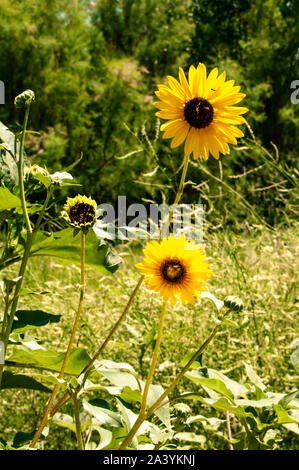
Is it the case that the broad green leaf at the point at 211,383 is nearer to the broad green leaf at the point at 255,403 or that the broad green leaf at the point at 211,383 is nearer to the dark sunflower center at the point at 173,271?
the broad green leaf at the point at 255,403

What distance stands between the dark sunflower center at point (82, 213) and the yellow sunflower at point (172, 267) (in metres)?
0.07

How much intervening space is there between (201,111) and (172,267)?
19cm

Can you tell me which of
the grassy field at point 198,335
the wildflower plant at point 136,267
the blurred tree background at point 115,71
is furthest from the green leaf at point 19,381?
the blurred tree background at point 115,71

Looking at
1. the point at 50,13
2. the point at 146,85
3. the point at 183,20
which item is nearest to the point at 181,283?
the point at 146,85

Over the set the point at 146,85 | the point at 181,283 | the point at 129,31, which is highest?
the point at 129,31

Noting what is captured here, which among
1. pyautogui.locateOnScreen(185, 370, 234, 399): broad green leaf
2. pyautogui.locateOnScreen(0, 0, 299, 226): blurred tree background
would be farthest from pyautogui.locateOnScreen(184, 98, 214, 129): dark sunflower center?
pyautogui.locateOnScreen(0, 0, 299, 226): blurred tree background

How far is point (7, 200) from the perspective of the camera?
0.55 meters

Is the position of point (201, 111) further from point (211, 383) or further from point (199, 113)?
point (211, 383)

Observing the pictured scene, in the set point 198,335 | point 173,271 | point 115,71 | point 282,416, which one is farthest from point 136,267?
point 115,71

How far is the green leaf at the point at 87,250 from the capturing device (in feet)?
1.98

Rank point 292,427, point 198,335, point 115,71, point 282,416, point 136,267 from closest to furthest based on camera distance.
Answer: point 136,267 → point 282,416 → point 292,427 → point 198,335 → point 115,71

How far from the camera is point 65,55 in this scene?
222 inches
